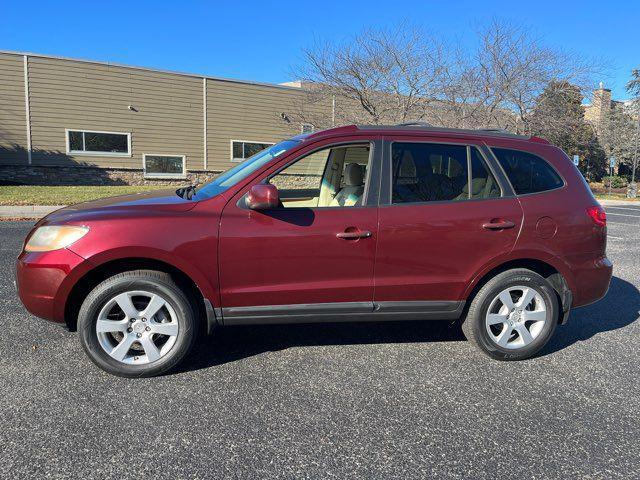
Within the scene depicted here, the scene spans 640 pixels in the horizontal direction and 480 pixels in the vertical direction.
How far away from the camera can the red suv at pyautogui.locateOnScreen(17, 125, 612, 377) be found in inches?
128

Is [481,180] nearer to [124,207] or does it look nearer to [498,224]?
[498,224]

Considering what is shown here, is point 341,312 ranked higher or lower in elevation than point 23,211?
lower

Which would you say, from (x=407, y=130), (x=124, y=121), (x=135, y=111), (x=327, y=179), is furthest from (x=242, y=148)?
(x=407, y=130)

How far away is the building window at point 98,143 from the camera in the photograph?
18453mm

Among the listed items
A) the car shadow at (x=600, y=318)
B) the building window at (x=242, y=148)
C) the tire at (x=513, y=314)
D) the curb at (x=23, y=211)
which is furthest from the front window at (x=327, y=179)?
the building window at (x=242, y=148)

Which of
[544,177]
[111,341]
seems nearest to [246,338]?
[111,341]

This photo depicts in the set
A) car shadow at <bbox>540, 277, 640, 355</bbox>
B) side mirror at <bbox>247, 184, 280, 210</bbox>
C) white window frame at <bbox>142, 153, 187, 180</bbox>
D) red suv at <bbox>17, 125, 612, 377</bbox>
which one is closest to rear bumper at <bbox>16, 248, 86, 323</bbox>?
red suv at <bbox>17, 125, 612, 377</bbox>

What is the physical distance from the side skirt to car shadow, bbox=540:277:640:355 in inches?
41.6

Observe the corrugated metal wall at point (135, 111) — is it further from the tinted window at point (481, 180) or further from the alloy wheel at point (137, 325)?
the tinted window at point (481, 180)

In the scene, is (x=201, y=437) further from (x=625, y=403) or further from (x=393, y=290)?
(x=625, y=403)

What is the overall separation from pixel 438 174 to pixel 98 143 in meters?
18.2

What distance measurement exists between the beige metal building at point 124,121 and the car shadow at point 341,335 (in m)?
17.0

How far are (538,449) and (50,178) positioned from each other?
63.8ft

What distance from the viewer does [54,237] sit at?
10.6 feet
